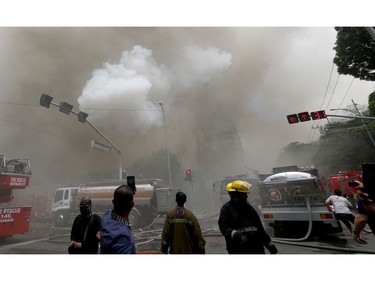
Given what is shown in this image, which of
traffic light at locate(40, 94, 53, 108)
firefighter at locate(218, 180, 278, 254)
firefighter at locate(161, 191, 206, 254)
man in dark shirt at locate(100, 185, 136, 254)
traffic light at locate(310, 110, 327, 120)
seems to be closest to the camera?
man in dark shirt at locate(100, 185, 136, 254)

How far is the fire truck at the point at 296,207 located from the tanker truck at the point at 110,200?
5.92 m

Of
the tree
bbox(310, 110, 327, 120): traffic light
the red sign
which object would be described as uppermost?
the tree

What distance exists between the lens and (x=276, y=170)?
1152 centimetres

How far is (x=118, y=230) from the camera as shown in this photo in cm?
→ 196

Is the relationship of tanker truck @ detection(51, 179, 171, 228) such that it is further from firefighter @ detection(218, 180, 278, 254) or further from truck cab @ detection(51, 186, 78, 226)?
firefighter @ detection(218, 180, 278, 254)

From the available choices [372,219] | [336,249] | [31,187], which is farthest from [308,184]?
[31,187]

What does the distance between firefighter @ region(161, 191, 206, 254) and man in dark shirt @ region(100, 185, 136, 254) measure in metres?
1.42

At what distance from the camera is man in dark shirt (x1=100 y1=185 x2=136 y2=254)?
188 centimetres

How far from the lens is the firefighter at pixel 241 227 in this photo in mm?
2883

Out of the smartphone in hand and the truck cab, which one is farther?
the truck cab

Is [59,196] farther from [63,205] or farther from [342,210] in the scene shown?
[342,210]

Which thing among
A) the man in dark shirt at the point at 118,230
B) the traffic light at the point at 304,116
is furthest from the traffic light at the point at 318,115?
the man in dark shirt at the point at 118,230

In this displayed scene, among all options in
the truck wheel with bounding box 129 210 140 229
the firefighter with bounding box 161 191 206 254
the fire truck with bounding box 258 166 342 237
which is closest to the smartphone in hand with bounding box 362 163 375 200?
the firefighter with bounding box 161 191 206 254

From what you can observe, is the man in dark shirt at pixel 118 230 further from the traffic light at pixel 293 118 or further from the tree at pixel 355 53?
the tree at pixel 355 53
